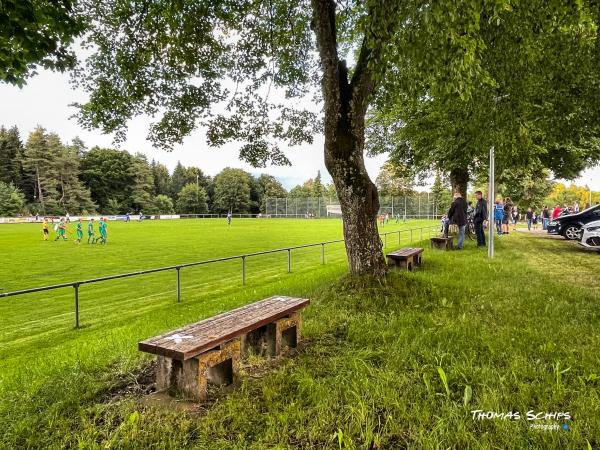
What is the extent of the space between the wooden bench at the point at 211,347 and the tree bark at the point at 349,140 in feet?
8.34

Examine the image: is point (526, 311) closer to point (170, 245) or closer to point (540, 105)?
point (540, 105)

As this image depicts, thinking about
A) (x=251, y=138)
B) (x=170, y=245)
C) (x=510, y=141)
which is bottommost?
(x=170, y=245)

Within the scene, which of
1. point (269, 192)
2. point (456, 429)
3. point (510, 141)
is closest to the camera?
point (456, 429)

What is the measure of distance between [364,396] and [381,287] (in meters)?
2.93

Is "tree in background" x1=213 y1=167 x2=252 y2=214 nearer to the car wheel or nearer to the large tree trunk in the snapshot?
the large tree trunk

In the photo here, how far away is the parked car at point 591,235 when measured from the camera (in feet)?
38.9

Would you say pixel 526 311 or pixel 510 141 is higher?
pixel 510 141

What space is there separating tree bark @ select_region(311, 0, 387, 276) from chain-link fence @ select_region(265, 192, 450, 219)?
49109 millimetres

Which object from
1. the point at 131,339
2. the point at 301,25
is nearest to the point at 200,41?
the point at 301,25

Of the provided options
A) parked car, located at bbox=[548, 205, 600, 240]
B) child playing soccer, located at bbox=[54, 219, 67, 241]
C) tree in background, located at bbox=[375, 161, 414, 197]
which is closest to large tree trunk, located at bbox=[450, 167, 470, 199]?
parked car, located at bbox=[548, 205, 600, 240]

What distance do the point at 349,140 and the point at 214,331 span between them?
3818 millimetres

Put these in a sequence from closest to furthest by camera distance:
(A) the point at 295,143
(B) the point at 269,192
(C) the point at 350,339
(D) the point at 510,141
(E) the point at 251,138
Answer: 1. (C) the point at 350,339
2. (D) the point at 510,141
3. (E) the point at 251,138
4. (A) the point at 295,143
5. (B) the point at 269,192

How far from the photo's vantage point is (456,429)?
2.23 meters

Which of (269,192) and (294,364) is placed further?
(269,192)
